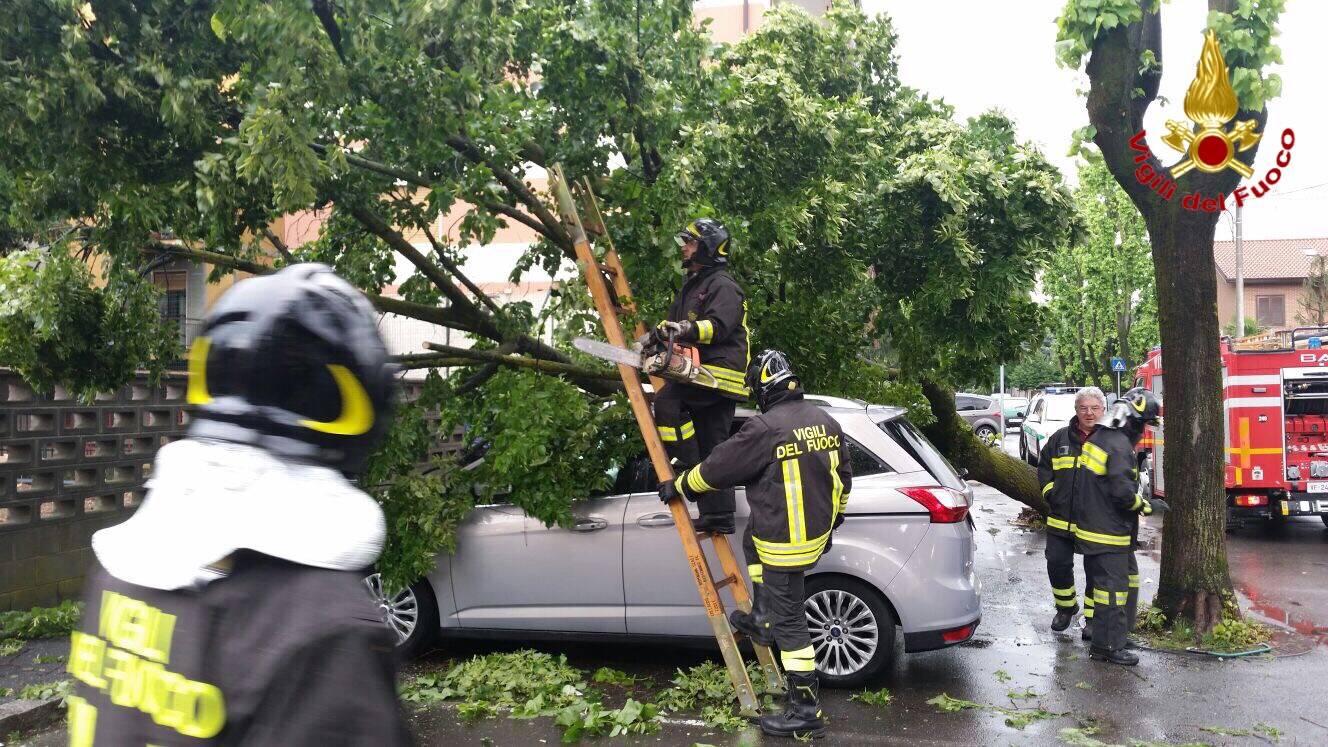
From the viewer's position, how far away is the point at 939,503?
19.8 ft

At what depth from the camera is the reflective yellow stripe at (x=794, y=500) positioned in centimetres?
514

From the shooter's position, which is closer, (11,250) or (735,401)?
(735,401)

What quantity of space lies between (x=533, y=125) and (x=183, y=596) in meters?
4.98

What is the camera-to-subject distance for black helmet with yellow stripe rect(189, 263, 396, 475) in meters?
1.34

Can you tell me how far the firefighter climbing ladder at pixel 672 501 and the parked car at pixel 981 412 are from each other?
27.0m

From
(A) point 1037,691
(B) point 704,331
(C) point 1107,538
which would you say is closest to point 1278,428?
(C) point 1107,538

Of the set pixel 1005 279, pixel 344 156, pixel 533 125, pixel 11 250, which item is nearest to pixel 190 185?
pixel 344 156

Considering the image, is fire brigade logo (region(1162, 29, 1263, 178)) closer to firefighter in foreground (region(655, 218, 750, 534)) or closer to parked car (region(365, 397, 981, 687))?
parked car (region(365, 397, 981, 687))

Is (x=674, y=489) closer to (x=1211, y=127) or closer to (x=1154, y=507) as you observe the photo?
(x=1154, y=507)

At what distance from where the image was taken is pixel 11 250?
296 inches

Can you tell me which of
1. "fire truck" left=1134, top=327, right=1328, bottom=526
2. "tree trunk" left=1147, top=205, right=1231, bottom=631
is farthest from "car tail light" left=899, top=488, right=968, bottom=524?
"fire truck" left=1134, top=327, right=1328, bottom=526

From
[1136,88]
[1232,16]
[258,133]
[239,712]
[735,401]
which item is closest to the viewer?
[239,712]

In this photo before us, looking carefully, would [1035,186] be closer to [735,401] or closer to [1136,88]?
[1136,88]

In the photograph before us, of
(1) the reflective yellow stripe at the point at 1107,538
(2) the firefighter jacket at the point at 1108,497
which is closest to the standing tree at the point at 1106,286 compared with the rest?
(2) the firefighter jacket at the point at 1108,497
